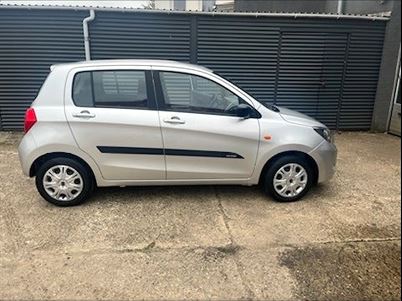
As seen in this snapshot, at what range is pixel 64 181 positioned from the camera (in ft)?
12.9

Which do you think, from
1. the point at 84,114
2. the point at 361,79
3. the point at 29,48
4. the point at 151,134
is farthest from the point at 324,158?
the point at 29,48

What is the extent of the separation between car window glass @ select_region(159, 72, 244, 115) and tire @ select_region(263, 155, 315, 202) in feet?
2.72

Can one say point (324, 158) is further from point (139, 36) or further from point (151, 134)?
point (139, 36)

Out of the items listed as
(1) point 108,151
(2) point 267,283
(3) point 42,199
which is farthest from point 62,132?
(2) point 267,283

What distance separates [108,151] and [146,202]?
77cm

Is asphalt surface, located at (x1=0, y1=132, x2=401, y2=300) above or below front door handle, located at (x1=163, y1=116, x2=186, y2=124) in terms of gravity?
below

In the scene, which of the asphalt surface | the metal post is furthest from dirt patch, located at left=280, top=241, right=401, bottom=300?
the metal post

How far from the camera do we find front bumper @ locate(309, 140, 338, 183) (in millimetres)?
4137

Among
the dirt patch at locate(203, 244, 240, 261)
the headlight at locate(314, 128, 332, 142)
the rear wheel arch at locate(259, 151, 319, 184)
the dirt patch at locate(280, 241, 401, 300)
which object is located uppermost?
the headlight at locate(314, 128, 332, 142)

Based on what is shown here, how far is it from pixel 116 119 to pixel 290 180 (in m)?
2.14

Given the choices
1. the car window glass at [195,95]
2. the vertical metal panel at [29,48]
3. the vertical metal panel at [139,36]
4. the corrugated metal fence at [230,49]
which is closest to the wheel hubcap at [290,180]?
the car window glass at [195,95]

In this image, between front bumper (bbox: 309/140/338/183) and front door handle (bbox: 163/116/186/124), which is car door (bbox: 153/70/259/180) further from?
front bumper (bbox: 309/140/338/183)

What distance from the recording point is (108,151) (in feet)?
12.8

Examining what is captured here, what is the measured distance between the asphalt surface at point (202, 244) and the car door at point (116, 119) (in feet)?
1.83
